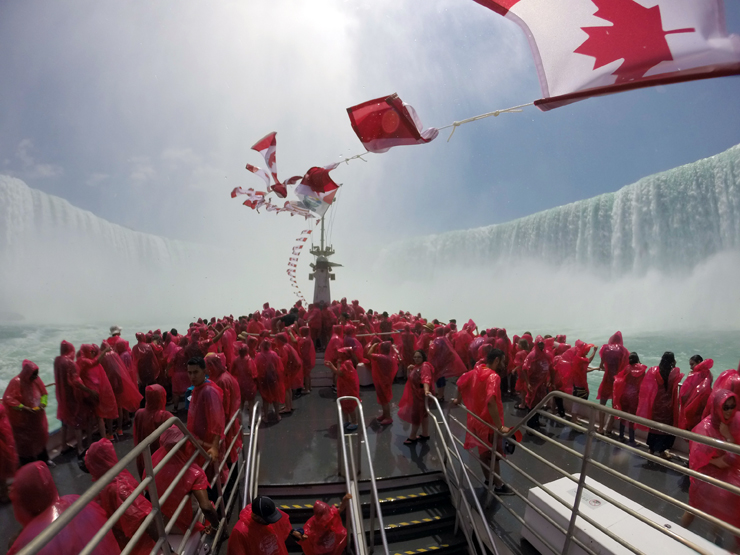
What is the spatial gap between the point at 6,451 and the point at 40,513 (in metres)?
2.95

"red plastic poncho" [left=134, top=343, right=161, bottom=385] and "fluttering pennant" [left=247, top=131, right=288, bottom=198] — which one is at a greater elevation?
"fluttering pennant" [left=247, top=131, right=288, bottom=198]

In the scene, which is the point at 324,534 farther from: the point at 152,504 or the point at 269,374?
the point at 269,374

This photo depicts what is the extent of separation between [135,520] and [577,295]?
39.7 metres

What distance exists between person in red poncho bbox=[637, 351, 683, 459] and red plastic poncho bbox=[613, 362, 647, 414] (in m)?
0.35

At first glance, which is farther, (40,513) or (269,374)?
(269,374)

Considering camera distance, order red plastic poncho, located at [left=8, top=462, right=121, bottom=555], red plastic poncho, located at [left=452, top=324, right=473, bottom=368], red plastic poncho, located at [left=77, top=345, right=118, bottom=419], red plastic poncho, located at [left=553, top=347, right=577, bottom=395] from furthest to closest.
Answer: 1. red plastic poncho, located at [left=452, top=324, right=473, bottom=368]
2. red plastic poncho, located at [left=553, top=347, right=577, bottom=395]
3. red plastic poncho, located at [left=77, top=345, right=118, bottom=419]
4. red plastic poncho, located at [left=8, top=462, right=121, bottom=555]

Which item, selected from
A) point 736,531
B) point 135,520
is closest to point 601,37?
point 736,531

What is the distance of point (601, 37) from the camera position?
244cm

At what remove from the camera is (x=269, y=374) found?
613cm

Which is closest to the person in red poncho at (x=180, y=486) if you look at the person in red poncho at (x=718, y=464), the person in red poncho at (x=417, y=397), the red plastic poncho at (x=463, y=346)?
the person in red poncho at (x=417, y=397)

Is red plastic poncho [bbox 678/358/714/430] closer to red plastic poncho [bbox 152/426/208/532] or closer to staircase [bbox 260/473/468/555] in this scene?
staircase [bbox 260/473/468/555]

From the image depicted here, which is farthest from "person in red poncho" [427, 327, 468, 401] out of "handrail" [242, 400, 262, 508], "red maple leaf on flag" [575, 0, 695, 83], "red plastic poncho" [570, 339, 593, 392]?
"red maple leaf on flag" [575, 0, 695, 83]

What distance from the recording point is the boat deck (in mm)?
4055

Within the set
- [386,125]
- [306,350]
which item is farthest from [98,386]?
[386,125]
